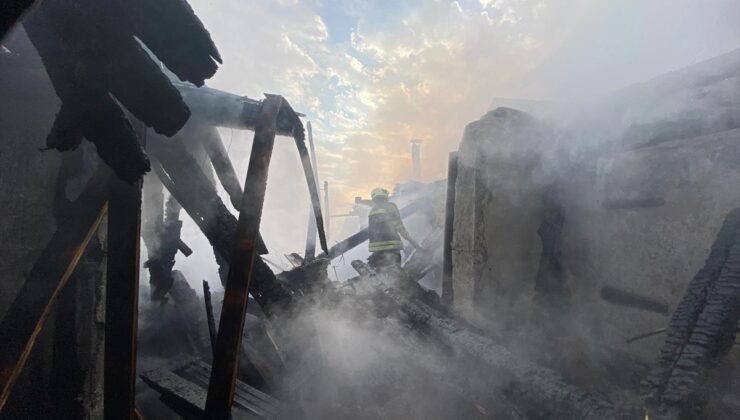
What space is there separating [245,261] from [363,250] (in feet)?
63.4

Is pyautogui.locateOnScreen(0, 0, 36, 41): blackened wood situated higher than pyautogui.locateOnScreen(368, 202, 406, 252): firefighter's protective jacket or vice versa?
pyautogui.locateOnScreen(0, 0, 36, 41): blackened wood

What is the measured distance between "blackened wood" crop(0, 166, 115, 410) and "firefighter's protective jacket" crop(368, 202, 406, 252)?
6205 millimetres

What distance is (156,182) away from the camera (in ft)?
17.5

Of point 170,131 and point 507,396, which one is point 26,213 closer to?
point 170,131

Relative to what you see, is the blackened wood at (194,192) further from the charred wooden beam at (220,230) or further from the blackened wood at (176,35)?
the blackened wood at (176,35)

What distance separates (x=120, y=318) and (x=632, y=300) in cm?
447

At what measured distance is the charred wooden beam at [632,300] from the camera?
10.7ft

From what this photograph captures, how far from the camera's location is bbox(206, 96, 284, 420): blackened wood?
1502mm

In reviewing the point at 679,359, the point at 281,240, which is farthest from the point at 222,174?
the point at 281,240

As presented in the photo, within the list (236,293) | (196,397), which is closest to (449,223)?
(196,397)

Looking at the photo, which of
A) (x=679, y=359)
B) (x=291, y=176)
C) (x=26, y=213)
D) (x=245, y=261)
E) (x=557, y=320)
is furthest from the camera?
(x=291, y=176)

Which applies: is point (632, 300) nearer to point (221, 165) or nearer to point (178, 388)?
point (178, 388)

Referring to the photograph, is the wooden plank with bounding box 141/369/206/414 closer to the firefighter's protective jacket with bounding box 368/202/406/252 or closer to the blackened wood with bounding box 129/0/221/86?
the blackened wood with bounding box 129/0/221/86

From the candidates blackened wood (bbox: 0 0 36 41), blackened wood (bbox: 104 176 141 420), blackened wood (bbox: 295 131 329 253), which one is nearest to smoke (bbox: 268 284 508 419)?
blackened wood (bbox: 295 131 329 253)
